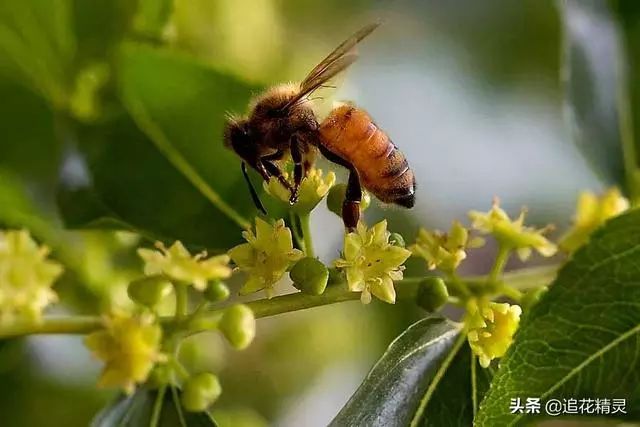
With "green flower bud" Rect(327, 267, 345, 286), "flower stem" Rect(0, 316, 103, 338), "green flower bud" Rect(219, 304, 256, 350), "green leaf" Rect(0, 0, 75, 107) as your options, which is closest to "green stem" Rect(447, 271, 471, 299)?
"green flower bud" Rect(327, 267, 345, 286)

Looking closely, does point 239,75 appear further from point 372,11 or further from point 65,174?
point 372,11

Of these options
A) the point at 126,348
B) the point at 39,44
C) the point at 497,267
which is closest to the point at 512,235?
the point at 497,267

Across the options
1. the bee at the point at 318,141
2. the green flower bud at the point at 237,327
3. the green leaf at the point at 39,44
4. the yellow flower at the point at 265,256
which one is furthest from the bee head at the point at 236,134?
the green leaf at the point at 39,44

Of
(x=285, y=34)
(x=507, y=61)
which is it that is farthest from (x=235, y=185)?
(x=507, y=61)

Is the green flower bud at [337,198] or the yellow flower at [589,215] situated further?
the yellow flower at [589,215]

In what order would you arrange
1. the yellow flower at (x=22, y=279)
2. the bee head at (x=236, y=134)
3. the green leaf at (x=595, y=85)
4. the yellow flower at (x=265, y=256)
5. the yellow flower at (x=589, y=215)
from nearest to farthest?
the yellow flower at (x=22, y=279), the yellow flower at (x=265, y=256), the bee head at (x=236, y=134), the yellow flower at (x=589, y=215), the green leaf at (x=595, y=85)

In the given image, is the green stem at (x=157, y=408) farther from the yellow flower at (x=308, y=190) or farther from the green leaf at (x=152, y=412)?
the yellow flower at (x=308, y=190)
